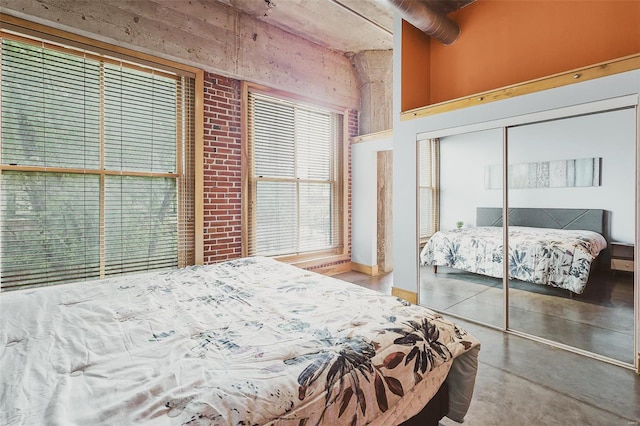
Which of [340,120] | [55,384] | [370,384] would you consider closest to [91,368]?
[55,384]

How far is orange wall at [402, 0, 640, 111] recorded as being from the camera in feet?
8.63

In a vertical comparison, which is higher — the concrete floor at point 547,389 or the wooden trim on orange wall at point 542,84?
the wooden trim on orange wall at point 542,84

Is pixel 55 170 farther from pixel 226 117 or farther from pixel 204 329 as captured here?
pixel 204 329

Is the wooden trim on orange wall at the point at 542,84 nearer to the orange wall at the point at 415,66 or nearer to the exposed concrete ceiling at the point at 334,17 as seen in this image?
the orange wall at the point at 415,66

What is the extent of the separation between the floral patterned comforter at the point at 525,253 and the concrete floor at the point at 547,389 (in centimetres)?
64

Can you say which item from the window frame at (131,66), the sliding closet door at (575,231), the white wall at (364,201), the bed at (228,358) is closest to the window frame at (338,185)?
the white wall at (364,201)

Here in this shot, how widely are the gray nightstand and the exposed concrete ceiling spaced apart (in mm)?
2766

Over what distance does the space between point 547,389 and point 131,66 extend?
4.41m

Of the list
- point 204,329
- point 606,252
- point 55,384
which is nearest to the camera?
point 55,384

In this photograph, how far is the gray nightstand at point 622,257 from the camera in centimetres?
228

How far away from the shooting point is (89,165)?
286cm

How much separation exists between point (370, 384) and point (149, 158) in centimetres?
312

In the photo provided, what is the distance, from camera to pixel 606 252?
2.43m

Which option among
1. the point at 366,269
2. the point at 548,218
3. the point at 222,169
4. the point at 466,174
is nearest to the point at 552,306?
the point at 548,218
